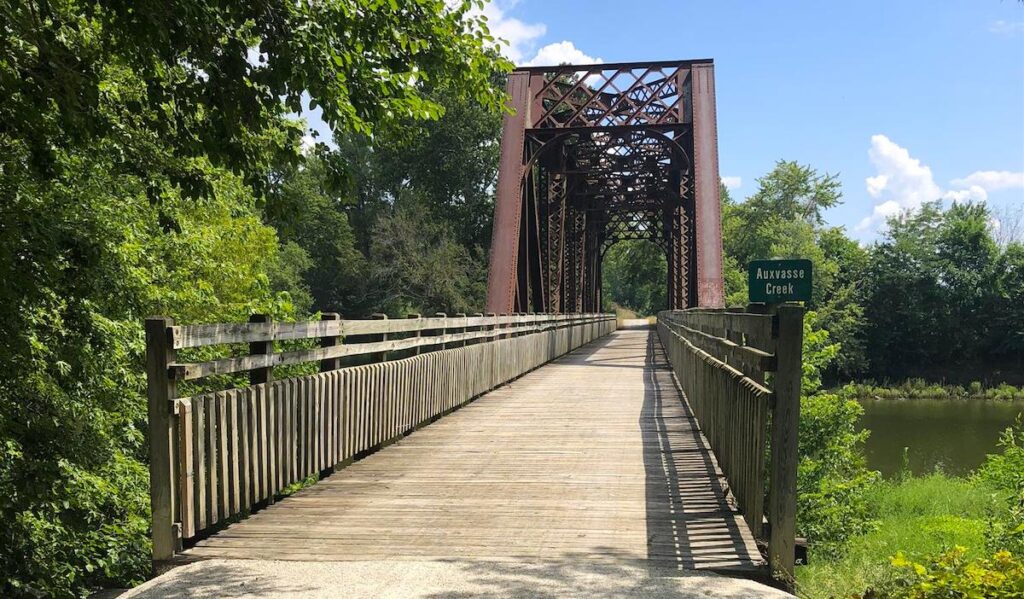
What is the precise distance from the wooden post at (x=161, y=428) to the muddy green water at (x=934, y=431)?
80.6 feet

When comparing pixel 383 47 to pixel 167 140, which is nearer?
pixel 383 47

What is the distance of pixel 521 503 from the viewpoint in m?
5.11

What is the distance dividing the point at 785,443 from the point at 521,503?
195 centimetres

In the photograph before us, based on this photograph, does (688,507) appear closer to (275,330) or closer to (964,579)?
(964,579)

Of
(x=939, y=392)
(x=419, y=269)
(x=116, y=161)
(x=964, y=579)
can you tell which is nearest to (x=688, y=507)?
(x=964, y=579)

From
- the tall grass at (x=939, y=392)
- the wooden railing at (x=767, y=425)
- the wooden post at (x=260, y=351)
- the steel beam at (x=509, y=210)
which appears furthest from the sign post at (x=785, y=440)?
the tall grass at (x=939, y=392)

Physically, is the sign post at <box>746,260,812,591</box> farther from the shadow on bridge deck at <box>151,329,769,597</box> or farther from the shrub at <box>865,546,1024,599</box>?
the shrub at <box>865,546,1024,599</box>

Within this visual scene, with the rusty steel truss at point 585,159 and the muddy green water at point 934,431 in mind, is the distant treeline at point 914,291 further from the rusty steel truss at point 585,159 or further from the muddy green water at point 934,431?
the rusty steel truss at point 585,159

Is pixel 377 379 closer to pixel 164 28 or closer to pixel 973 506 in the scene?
pixel 164 28

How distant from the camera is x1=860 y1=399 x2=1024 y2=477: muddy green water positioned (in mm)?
26438

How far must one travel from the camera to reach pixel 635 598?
3.33 m

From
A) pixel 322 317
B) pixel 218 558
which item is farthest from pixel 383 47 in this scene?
pixel 218 558

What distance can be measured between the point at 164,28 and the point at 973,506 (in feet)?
59.9

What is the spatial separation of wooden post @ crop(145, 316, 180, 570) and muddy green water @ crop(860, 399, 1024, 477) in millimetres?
24581
